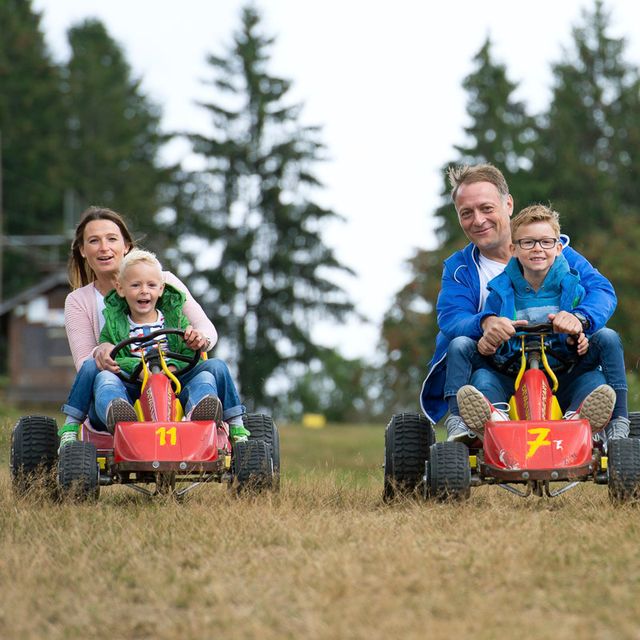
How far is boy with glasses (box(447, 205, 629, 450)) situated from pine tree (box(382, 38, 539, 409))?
29.5m

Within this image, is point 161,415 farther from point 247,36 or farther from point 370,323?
point 247,36

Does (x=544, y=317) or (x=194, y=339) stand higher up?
(x=544, y=317)

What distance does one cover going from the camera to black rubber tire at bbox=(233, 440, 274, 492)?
7262 mm

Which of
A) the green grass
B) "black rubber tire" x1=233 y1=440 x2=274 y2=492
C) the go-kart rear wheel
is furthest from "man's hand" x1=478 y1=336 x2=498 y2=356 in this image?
the green grass

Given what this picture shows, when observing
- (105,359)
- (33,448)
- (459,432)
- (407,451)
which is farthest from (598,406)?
(33,448)

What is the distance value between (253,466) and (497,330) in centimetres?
154

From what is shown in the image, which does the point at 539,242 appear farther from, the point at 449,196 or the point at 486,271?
the point at 449,196

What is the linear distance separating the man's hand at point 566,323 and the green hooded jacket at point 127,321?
2.20 meters

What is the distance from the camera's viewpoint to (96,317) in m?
8.02

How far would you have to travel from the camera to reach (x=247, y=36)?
A: 37.9m

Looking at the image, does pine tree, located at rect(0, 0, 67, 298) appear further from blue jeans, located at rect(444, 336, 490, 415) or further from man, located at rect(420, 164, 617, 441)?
blue jeans, located at rect(444, 336, 490, 415)

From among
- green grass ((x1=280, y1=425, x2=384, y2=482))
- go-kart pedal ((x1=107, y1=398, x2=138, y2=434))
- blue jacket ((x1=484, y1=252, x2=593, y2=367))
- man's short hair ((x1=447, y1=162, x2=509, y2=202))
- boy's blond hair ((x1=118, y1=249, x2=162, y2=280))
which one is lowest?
green grass ((x1=280, y1=425, x2=384, y2=482))

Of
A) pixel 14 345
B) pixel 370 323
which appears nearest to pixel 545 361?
pixel 370 323

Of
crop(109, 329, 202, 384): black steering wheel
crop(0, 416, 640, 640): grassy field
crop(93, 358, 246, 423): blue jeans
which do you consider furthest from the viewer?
crop(109, 329, 202, 384): black steering wheel
